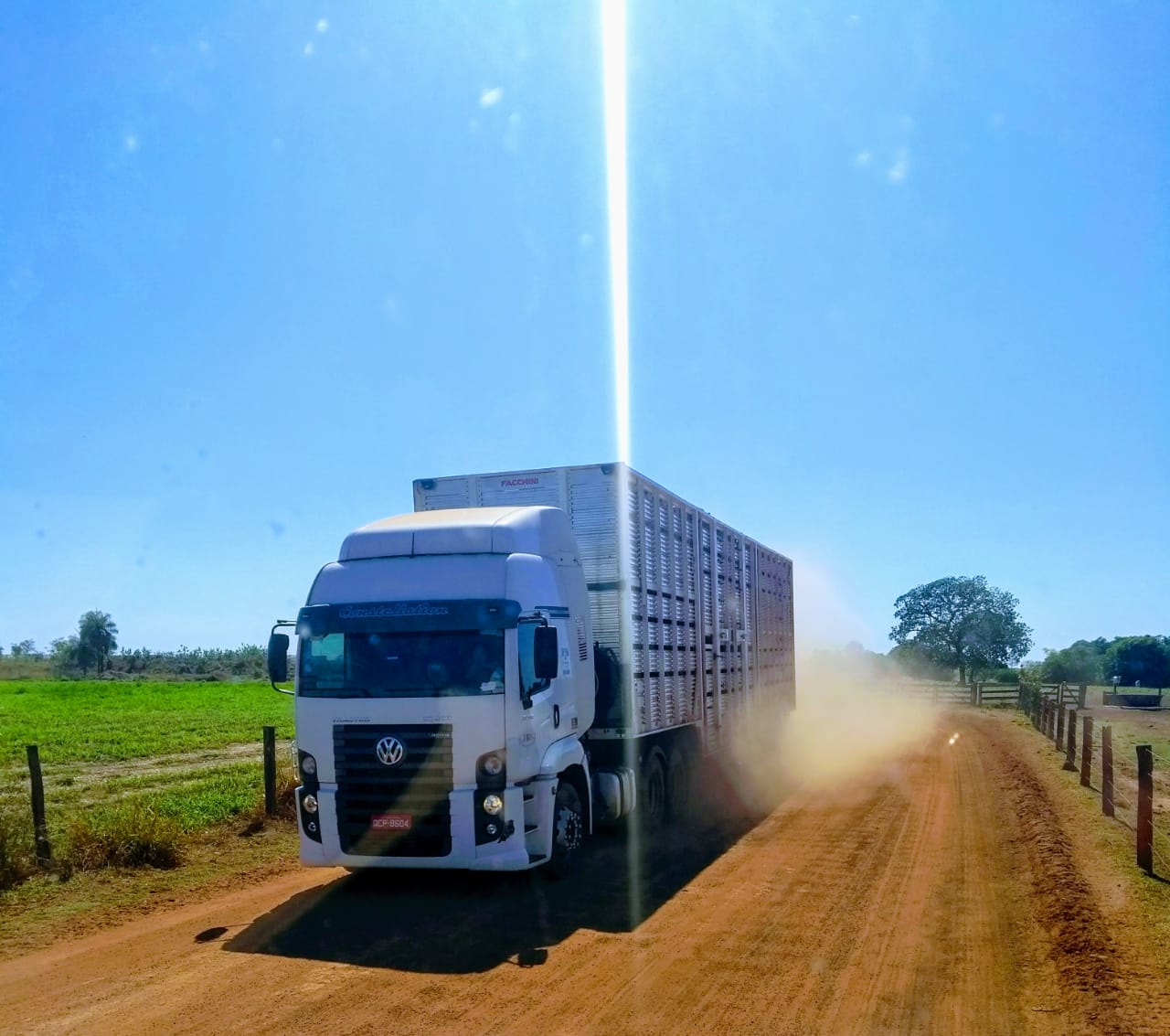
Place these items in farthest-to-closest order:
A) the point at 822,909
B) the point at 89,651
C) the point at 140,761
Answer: the point at 89,651
the point at 140,761
the point at 822,909

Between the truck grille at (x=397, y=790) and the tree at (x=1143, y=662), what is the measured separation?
360 ft

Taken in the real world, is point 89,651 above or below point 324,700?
below

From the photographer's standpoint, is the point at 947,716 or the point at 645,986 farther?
the point at 947,716

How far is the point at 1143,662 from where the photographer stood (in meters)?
105

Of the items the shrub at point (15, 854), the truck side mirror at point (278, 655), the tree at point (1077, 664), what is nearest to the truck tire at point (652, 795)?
the truck side mirror at point (278, 655)

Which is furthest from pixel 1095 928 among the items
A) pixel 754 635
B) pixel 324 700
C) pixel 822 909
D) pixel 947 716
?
pixel 947 716

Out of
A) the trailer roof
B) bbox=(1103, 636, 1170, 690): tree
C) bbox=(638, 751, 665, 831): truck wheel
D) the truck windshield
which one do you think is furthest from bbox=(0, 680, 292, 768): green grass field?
bbox=(1103, 636, 1170, 690): tree

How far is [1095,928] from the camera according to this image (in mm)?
7629

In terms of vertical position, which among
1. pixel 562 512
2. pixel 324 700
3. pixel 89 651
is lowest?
pixel 89 651

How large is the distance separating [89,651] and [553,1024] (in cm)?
11975

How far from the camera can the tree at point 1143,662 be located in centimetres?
10412

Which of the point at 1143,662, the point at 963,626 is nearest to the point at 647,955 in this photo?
the point at 963,626

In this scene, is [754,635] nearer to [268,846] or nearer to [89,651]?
[268,846]

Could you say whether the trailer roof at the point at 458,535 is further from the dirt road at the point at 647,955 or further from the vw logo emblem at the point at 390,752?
the dirt road at the point at 647,955
